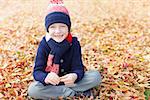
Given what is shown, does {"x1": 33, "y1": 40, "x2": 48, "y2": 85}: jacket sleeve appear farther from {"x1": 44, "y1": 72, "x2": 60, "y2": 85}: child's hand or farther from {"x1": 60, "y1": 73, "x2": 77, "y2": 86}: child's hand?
{"x1": 60, "y1": 73, "x2": 77, "y2": 86}: child's hand

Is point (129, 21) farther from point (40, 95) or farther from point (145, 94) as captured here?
point (40, 95)

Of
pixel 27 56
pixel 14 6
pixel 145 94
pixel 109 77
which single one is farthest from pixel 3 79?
pixel 14 6

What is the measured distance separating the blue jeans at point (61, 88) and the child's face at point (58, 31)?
0.63 metres

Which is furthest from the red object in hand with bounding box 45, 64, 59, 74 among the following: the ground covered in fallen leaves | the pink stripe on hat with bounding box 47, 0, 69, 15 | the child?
the pink stripe on hat with bounding box 47, 0, 69, 15

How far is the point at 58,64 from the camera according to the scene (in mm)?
5090

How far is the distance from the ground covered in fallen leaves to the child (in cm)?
32

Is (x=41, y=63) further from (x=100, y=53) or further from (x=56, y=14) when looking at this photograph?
(x=100, y=53)

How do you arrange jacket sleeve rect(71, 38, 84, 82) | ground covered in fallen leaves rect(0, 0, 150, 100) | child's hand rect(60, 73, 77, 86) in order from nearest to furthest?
child's hand rect(60, 73, 77, 86), jacket sleeve rect(71, 38, 84, 82), ground covered in fallen leaves rect(0, 0, 150, 100)

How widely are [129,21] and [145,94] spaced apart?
3.79 metres

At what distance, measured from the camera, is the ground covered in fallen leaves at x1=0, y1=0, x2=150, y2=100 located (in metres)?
5.54

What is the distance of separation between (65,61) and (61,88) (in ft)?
1.13

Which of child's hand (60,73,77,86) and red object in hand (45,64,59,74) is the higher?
red object in hand (45,64,59,74)

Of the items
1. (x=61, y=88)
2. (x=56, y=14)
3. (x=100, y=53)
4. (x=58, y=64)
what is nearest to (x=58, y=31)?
(x=56, y=14)

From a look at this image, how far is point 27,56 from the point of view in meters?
6.39
